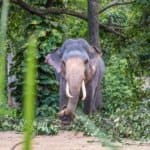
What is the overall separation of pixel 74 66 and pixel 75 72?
20cm

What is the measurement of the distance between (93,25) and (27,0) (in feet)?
5.31

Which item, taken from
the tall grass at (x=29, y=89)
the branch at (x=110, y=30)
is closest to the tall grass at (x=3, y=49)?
the tall grass at (x=29, y=89)

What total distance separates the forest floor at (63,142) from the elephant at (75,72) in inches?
11.8

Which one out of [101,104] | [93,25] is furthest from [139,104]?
[93,25]

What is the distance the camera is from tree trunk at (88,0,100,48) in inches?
496

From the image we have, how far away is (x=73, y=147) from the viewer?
25.2 feet

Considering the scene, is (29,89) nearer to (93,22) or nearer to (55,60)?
(55,60)

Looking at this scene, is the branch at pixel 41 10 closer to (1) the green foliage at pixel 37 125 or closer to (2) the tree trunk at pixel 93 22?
(2) the tree trunk at pixel 93 22

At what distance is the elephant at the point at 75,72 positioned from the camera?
913cm

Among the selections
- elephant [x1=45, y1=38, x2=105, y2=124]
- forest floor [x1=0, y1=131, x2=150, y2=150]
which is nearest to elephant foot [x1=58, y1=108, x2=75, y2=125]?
elephant [x1=45, y1=38, x2=105, y2=124]

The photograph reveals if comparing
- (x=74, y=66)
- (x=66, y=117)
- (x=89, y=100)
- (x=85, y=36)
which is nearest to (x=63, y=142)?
(x=66, y=117)

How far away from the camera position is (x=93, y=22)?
12695mm

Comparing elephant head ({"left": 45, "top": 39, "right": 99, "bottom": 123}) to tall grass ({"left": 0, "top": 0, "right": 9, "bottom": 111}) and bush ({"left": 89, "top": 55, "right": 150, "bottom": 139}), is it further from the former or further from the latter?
tall grass ({"left": 0, "top": 0, "right": 9, "bottom": 111})

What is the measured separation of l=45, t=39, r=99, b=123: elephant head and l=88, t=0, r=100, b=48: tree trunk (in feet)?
8.11
